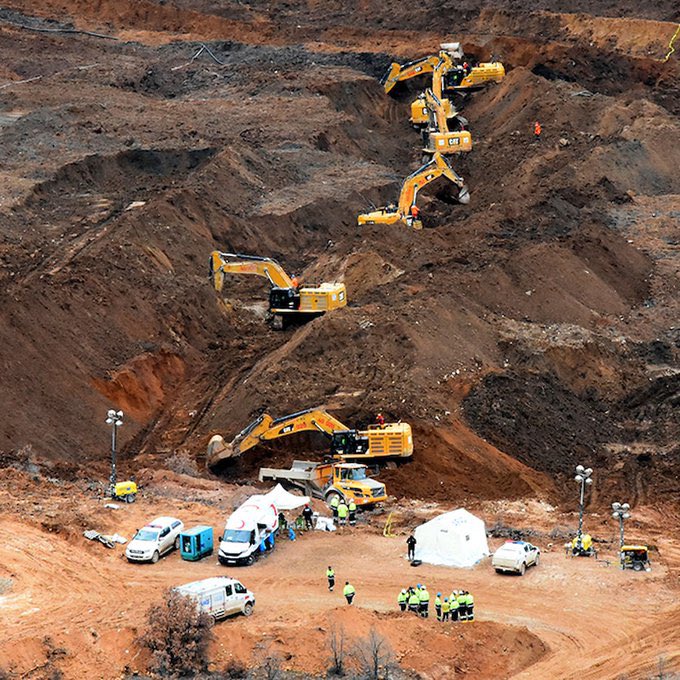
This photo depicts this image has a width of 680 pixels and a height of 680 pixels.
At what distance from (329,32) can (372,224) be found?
145 ft

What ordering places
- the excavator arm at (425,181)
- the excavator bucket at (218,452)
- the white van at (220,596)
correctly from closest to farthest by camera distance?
the white van at (220,596)
the excavator bucket at (218,452)
the excavator arm at (425,181)

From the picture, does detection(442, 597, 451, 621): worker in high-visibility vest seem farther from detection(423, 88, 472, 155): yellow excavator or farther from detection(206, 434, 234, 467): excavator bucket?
detection(423, 88, 472, 155): yellow excavator

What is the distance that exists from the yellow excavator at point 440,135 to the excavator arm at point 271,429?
32200mm

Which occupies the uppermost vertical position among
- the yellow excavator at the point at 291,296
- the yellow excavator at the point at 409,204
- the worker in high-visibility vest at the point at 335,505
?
the yellow excavator at the point at 409,204

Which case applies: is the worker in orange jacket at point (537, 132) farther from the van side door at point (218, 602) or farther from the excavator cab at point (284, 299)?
the van side door at point (218, 602)

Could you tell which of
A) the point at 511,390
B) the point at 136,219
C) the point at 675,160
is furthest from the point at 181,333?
the point at 675,160

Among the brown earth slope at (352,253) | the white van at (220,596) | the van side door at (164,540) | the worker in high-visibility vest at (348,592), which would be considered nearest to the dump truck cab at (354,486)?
the brown earth slope at (352,253)

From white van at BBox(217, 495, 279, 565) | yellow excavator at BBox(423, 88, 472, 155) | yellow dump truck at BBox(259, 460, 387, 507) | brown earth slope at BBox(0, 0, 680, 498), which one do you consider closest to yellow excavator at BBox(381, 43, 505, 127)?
brown earth slope at BBox(0, 0, 680, 498)

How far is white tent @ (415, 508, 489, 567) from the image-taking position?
38.3 m

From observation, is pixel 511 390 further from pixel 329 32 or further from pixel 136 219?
pixel 329 32

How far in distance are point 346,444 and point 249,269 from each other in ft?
43.0

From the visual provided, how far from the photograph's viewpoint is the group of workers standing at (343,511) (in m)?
41.3

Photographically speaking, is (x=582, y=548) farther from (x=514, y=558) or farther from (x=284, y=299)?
(x=284, y=299)

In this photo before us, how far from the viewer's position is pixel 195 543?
38156 mm
